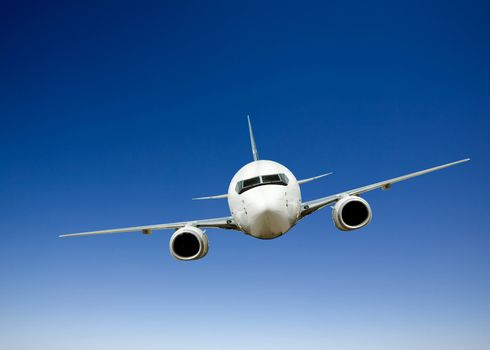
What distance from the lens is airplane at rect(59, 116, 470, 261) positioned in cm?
1505

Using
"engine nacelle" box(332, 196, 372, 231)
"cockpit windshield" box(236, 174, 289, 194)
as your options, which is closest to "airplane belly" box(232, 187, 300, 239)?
"cockpit windshield" box(236, 174, 289, 194)

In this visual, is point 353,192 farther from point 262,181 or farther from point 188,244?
point 188,244

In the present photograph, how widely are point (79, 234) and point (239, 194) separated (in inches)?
323

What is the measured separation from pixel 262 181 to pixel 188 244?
4.76 meters

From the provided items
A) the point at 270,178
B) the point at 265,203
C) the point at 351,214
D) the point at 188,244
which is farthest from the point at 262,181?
the point at 188,244

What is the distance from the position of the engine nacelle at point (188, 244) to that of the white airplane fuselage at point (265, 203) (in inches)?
76.1

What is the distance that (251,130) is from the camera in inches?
1056

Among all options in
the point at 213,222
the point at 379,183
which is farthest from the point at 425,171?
the point at 213,222

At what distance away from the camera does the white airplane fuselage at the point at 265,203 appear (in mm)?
14836

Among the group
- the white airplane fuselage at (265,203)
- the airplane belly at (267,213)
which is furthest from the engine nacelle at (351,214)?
the airplane belly at (267,213)

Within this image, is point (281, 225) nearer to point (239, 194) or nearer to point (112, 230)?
point (239, 194)

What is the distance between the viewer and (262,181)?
1588 cm

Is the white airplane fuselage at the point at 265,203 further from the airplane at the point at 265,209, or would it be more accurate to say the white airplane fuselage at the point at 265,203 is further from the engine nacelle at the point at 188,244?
the engine nacelle at the point at 188,244

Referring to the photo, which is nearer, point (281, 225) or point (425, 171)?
point (281, 225)
